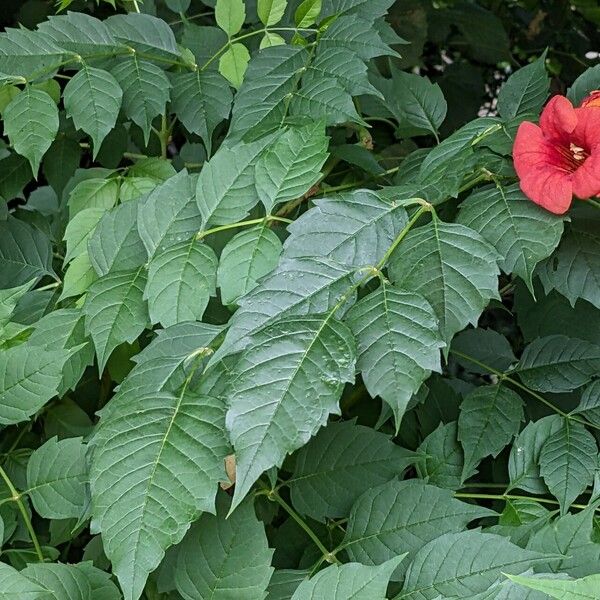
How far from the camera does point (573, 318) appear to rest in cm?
119

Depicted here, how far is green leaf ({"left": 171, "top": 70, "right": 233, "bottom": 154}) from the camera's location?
3.54 feet

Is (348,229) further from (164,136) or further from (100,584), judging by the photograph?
(164,136)

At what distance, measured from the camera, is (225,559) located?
0.79 meters

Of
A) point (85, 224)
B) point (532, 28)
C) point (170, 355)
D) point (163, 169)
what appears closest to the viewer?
point (170, 355)

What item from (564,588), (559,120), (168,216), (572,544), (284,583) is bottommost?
(284,583)

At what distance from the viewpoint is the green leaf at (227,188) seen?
889mm

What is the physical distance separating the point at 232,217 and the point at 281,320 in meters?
0.22

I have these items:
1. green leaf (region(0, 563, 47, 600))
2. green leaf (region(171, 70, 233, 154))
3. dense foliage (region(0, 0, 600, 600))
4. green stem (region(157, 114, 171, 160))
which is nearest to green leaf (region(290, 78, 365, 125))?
dense foliage (region(0, 0, 600, 600))

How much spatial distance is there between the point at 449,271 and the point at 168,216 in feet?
1.07

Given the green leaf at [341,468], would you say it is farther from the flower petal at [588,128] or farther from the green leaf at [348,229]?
the flower petal at [588,128]

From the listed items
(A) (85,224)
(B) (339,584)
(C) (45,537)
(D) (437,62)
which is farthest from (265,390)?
(D) (437,62)

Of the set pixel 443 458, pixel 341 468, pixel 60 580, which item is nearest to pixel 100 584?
pixel 60 580

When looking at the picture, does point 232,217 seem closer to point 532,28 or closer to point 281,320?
point 281,320

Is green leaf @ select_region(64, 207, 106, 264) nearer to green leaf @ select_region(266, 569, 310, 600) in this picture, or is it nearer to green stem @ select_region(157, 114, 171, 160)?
green stem @ select_region(157, 114, 171, 160)
